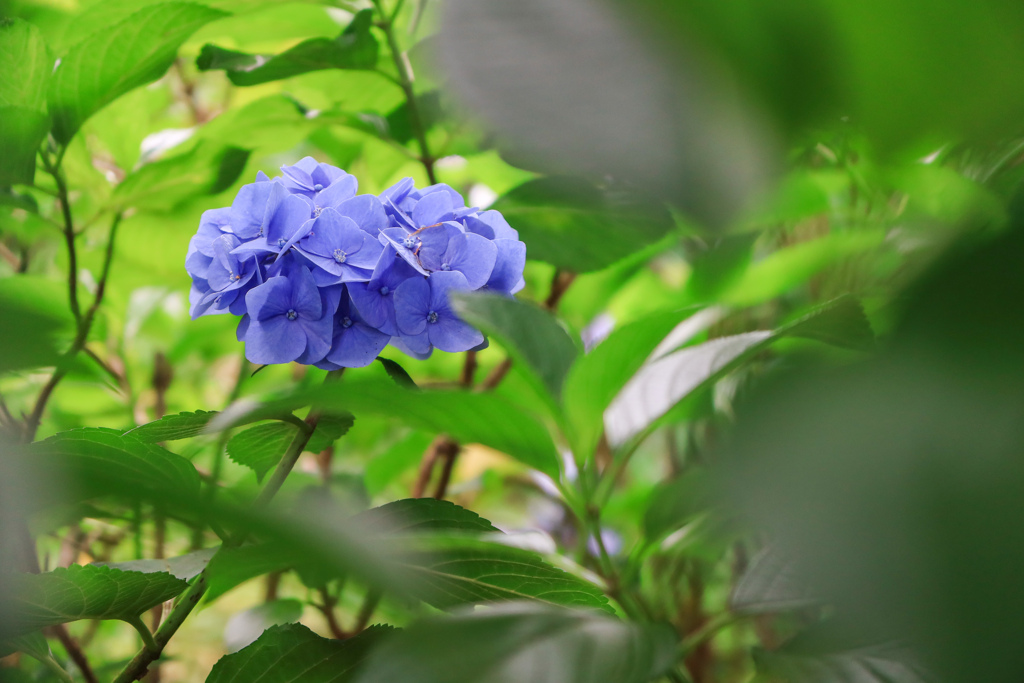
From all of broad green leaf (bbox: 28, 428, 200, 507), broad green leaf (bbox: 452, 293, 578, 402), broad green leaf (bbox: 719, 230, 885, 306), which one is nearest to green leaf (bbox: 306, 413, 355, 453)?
broad green leaf (bbox: 28, 428, 200, 507)

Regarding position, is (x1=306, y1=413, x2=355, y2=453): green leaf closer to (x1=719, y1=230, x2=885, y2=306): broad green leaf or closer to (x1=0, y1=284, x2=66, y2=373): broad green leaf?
(x1=0, y1=284, x2=66, y2=373): broad green leaf

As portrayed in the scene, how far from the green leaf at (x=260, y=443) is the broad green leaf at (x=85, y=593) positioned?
0.14 m

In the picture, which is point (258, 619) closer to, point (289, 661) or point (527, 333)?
point (289, 661)

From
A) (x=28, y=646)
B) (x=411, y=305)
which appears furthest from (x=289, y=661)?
(x=411, y=305)

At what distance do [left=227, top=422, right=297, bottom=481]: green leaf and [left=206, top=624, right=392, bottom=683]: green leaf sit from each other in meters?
0.16

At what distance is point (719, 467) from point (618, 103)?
0.07m

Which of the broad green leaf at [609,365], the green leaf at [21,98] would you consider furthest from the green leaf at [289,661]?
the green leaf at [21,98]

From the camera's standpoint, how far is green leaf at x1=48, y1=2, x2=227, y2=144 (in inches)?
28.1

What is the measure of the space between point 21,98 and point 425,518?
60 cm

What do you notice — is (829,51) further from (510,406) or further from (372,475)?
(372,475)

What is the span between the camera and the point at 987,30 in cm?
11

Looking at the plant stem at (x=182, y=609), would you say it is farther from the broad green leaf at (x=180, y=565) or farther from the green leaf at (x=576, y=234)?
the green leaf at (x=576, y=234)

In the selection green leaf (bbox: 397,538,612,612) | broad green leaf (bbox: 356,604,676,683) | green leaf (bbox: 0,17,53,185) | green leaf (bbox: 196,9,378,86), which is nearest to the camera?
broad green leaf (bbox: 356,604,676,683)

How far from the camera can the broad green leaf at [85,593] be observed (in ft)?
1.70
